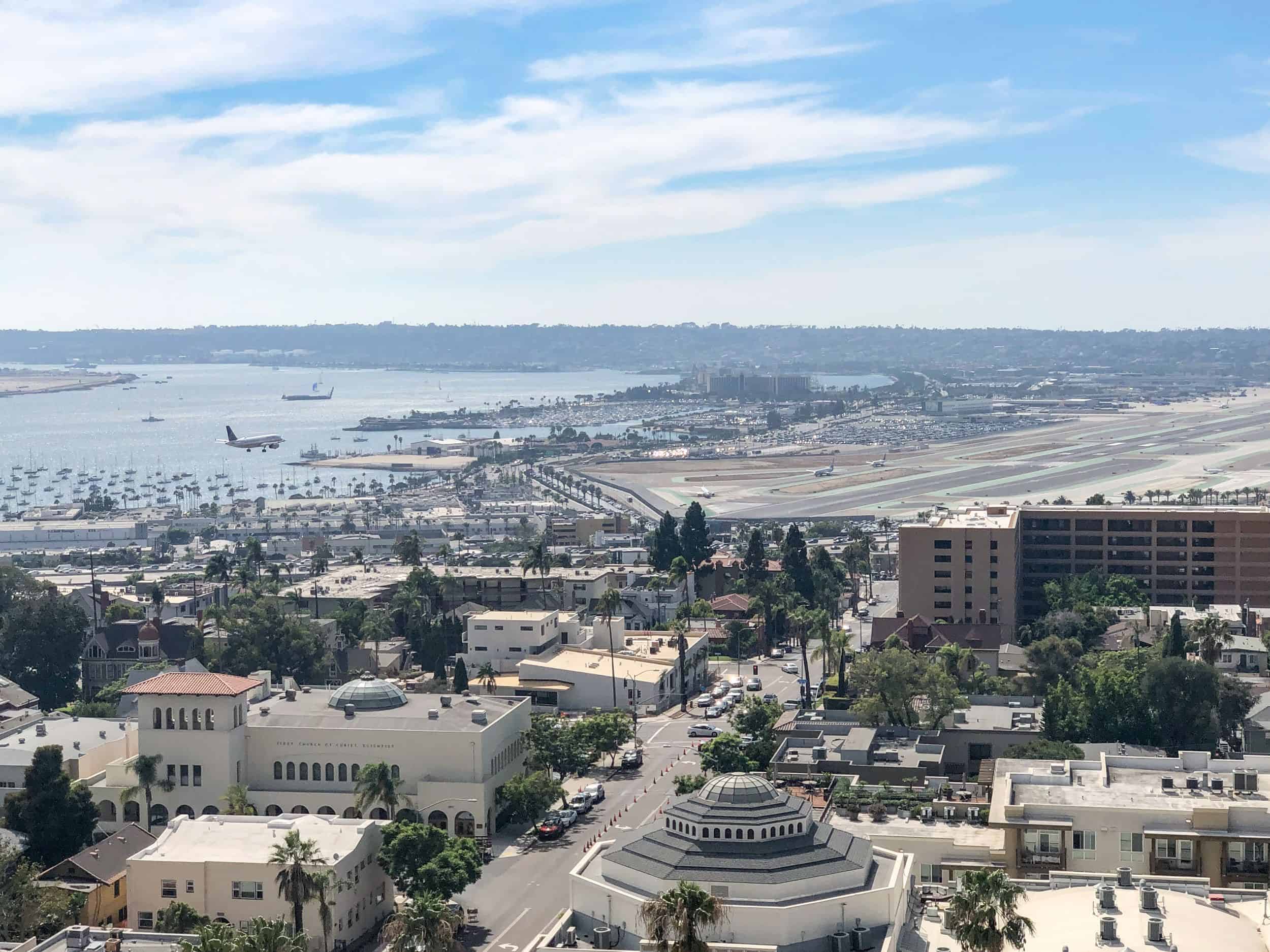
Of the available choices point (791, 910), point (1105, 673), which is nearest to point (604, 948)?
point (791, 910)

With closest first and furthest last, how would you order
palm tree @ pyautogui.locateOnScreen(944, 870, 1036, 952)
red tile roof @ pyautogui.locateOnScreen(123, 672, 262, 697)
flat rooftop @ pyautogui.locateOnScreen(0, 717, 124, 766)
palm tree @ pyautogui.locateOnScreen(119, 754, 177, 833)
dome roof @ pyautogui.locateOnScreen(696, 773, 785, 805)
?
palm tree @ pyautogui.locateOnScreen(944, 870, 1036, 952) < dome roof @ pyautogui.locateOnScreen(696, 773, 785, 805) < palm tree @ pyautogui.locateOnScreen(119, 754, 177, 833) < red tile roof @ pyautogui.locateOnScreen(123, 672, 262, 697) < flat rooftop @ pyautogui.locateOnScreen(0, 717, 124, 766)

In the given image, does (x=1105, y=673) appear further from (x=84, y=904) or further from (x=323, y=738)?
(x=84, y=904)

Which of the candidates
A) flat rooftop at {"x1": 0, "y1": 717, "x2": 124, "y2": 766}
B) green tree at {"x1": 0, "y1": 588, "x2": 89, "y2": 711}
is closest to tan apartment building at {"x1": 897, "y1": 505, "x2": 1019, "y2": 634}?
green tree at {"x1": 0, "y1": 588, "x2": 89, "y2": 711}

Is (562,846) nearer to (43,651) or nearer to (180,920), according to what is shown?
(180,920)

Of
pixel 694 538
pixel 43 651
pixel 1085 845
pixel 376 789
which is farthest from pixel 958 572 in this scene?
pixel 1085 845

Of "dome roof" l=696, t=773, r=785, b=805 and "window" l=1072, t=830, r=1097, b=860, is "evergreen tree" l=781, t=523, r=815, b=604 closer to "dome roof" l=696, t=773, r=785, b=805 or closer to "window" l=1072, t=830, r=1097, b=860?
"window" l=1072, t=830, r=1097, b=860

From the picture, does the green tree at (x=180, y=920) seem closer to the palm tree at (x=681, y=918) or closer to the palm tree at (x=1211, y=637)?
the palm tree at (x=681, y=918)

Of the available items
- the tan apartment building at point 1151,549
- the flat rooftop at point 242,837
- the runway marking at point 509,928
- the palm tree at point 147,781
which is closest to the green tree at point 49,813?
the flat rooftop at point 242,837
